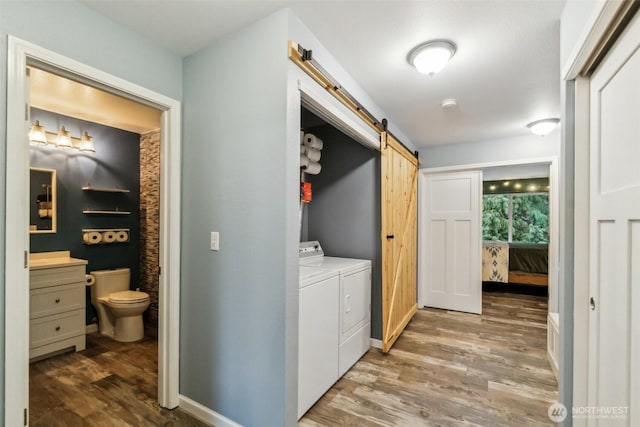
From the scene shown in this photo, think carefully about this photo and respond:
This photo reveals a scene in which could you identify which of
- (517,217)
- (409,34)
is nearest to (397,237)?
(409,34)

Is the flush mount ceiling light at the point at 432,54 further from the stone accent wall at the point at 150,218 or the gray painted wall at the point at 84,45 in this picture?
the stone accent wall at the point at 150,218

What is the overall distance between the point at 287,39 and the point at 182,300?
5.91 feet

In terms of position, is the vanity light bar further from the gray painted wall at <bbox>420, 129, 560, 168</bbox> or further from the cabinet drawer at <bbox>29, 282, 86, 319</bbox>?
the gray painted wall at <bbox>420, 129, 560, 168</bbox>

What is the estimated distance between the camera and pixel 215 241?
6.01 feet

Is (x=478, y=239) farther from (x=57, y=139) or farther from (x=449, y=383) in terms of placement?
(x=57, y=139)

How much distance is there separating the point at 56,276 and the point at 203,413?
2.09 m

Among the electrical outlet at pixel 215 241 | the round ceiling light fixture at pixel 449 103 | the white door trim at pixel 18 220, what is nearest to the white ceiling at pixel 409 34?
the round ceiling light fixture at pixel 449 103

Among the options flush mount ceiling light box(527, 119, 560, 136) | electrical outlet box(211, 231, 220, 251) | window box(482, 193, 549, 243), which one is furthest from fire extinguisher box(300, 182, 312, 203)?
window box(482, 193, 549, 243)

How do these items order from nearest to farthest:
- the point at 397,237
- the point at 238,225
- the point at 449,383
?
the point at 238,225, the point at 449,383, the point at 397,237

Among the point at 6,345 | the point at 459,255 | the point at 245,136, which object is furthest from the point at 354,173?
the point at 6,345

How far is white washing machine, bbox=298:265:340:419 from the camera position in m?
1.84

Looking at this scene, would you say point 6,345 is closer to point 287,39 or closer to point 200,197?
Answer: point 200,197

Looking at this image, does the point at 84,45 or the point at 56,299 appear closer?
the point at 84,45

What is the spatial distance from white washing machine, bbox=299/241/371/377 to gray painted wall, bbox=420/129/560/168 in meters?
2.32
